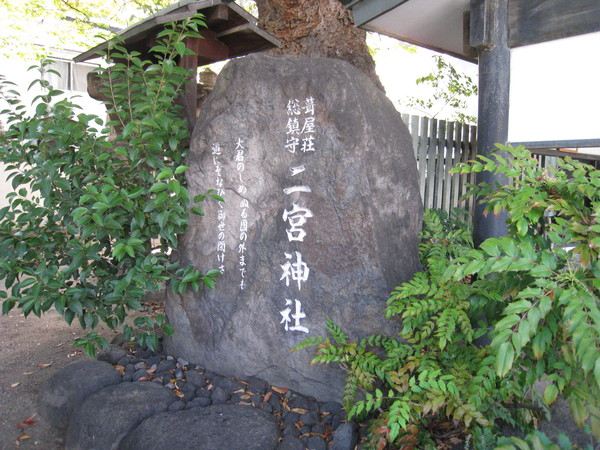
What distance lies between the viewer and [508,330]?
1.91m

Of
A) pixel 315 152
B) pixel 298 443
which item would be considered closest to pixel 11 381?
pixel 298 443

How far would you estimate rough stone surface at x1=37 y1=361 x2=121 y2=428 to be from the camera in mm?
3777

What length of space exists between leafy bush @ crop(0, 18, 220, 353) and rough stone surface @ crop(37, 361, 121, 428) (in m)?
0.23

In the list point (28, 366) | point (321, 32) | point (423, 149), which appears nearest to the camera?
point (28, 366)

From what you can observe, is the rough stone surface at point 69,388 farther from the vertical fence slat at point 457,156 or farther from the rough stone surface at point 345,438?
the vertical fence slat at point 457,156

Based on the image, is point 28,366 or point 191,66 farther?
point 191,66

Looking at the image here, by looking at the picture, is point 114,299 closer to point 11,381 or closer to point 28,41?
point 11,381

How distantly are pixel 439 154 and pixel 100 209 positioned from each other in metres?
4.82

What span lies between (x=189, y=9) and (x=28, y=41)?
7121 millimetres

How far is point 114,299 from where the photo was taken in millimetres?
3984

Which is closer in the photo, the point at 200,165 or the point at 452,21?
the point at 200,165

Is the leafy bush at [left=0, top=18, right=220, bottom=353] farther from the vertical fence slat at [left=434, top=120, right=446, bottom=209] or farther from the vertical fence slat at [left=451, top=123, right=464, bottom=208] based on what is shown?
the vertical fence slat at [left=451, top=123, right=464, bottom=208]

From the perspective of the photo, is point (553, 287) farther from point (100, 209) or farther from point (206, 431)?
point (100, 209)

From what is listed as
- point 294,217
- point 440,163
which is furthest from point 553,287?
point 440,163
